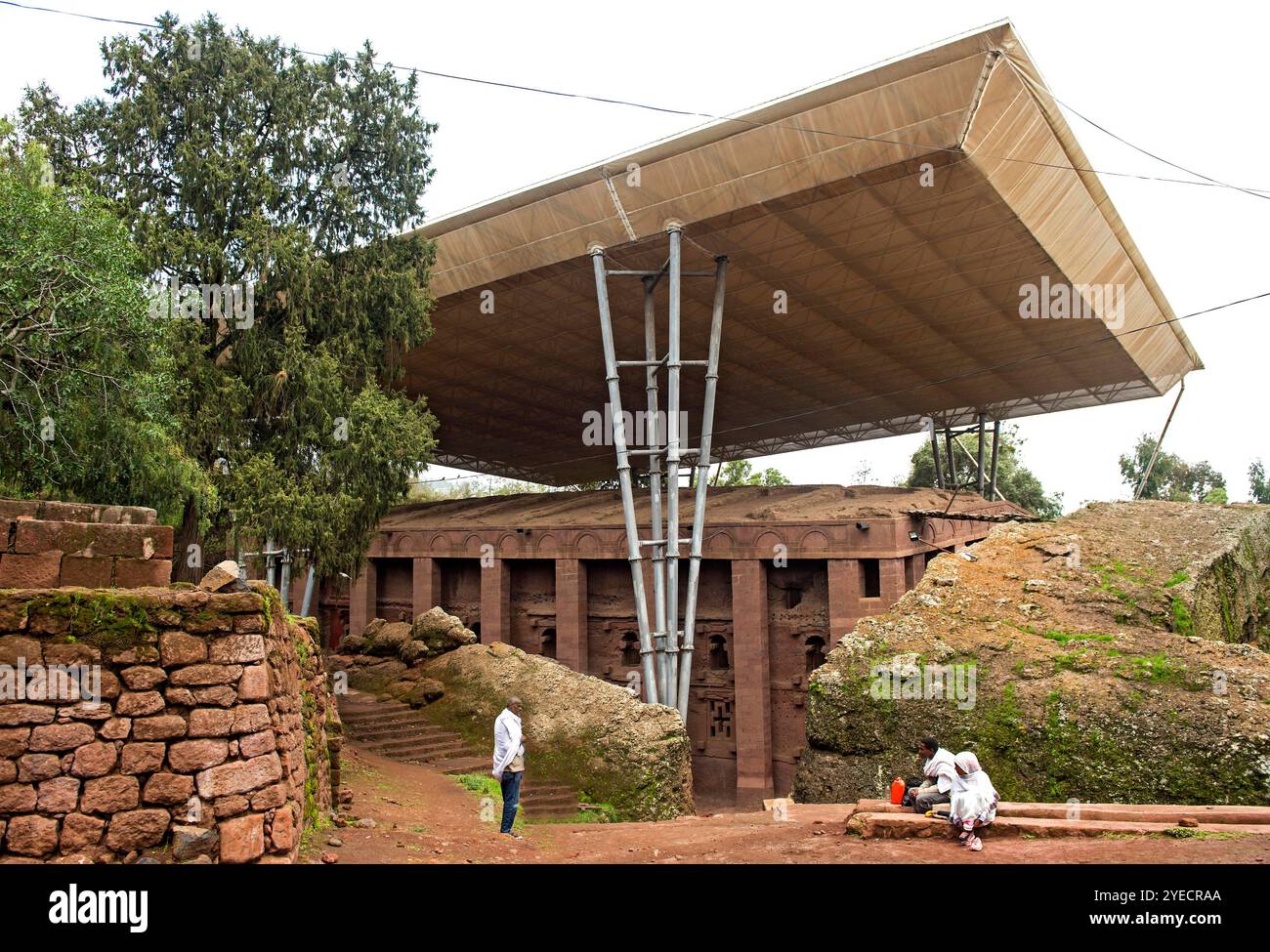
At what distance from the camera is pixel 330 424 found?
1664 cm

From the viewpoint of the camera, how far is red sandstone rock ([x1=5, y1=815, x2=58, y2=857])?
5.30 m

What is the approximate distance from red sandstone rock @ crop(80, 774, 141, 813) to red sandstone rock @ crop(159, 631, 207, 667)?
2.43 ft

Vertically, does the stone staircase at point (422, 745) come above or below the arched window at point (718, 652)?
below

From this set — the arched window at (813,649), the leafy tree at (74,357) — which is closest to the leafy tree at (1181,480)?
the arched window at (813,649)

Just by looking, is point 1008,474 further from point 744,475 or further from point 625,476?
point 625,476

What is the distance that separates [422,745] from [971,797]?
39.3ft

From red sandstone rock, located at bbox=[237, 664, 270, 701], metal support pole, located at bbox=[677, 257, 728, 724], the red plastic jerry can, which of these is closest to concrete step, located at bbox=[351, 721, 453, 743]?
metal support pole, located at bbox=[677, 257, 728, 724]

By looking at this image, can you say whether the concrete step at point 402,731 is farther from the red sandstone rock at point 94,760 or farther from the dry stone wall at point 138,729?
the red sandstone rock at point 94,760

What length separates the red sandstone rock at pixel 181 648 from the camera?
5.74m

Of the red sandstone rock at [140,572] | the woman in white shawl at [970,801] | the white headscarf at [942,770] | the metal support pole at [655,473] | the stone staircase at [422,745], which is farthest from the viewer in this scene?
the metal support pole at [655,473]

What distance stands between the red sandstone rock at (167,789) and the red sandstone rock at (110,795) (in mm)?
62

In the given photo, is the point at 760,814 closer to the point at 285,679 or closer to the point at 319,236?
the point at 285,679

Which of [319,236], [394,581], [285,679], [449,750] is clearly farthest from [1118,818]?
[394,581]

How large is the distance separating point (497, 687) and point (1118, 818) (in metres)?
12.6
